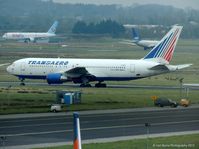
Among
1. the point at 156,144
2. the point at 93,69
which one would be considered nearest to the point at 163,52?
the point at 93,69

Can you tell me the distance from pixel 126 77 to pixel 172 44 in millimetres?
8704

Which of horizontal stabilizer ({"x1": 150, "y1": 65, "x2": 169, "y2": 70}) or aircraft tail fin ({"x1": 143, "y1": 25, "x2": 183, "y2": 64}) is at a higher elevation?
aircraft tail fin ({"x1": 143, "y1": 25, "x2": 183, "y2": 64})

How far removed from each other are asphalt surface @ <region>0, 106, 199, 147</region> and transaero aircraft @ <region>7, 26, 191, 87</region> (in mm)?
26468

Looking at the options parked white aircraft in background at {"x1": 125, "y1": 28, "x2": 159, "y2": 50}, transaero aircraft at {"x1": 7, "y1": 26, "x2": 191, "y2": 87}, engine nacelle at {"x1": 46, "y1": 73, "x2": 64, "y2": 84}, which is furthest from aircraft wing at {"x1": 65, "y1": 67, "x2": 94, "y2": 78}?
parked white aircraft in background at {"x1": 125, "y1": 28, "x2": 159, "y2": 50}

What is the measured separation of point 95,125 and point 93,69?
41.4m

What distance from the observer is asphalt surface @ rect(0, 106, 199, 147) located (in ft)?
158

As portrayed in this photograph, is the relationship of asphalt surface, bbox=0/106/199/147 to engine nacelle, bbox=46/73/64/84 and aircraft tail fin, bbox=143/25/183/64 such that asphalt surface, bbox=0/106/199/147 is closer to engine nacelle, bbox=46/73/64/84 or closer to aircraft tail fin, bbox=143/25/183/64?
engine nacelle, bbox=46/73/64/84

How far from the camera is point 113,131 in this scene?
5125 centimetres

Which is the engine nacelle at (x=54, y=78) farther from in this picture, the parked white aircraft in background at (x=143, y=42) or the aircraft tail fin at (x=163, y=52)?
the parked white aircraft in background at (x=143, y=42)

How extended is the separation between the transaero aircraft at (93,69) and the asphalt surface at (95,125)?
86.8 ft

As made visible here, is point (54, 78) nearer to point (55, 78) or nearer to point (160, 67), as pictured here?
point (55, 78)

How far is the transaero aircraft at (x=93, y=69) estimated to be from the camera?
94438 mm

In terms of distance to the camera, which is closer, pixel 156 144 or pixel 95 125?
pixel 156 144

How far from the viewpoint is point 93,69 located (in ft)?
315
